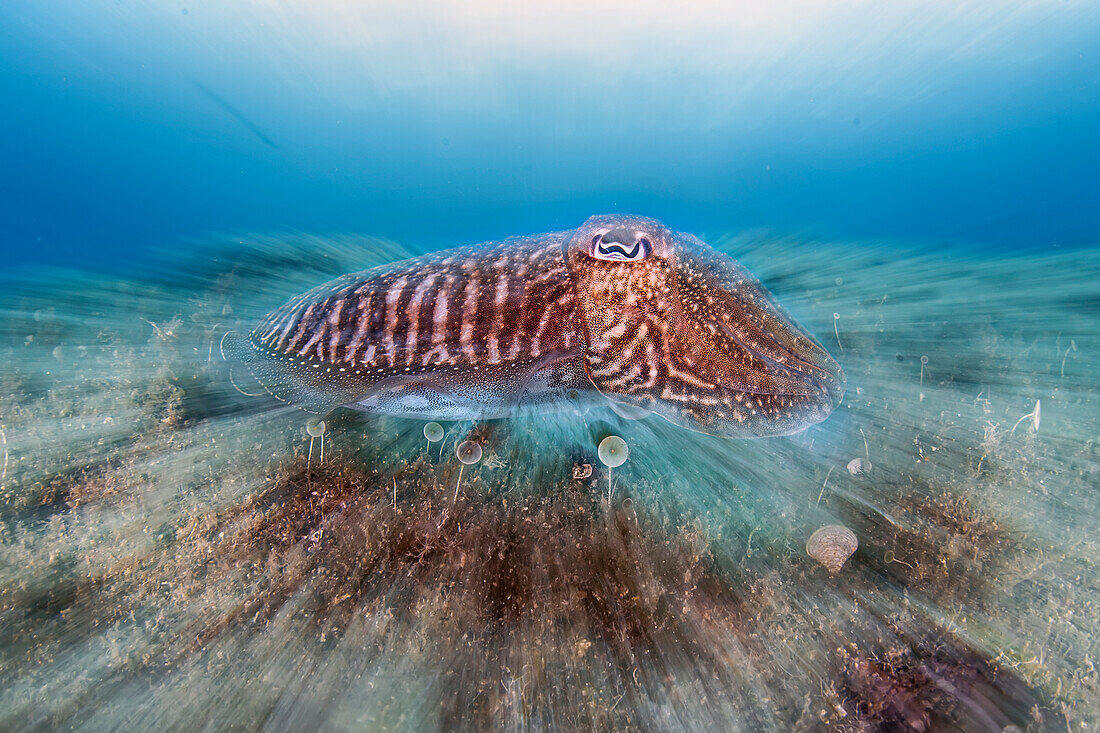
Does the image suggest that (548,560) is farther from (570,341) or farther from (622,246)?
(622,246)

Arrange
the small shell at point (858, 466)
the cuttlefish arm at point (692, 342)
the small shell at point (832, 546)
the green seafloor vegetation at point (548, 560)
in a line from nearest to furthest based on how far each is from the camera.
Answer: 1. the green seafloor vegetation at point (548, 560)
2. the small shell at point (832, 546)
3. the cuttlefish arm at point (692, 342)
4. the small shell at point (858, 466)

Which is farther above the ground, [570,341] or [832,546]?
[570,341]

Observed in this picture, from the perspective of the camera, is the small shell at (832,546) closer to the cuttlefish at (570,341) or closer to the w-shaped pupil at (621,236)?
the cuttlefish at (570,341)

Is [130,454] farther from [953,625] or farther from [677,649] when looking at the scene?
[953,625]

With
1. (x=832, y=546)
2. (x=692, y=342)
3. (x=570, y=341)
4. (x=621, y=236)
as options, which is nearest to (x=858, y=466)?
(x=832, y=546)

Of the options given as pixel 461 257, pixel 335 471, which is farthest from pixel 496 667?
pixel 461 257

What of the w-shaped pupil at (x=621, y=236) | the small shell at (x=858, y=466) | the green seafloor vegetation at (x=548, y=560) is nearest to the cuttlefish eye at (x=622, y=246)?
the w-shaped pupil at (x=621, y=236)

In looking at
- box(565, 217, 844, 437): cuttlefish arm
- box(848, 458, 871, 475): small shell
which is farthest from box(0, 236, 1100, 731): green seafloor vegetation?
box(565, 217, 844, 437): cuttlefish arm

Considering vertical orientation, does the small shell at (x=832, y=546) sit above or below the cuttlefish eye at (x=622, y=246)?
below
